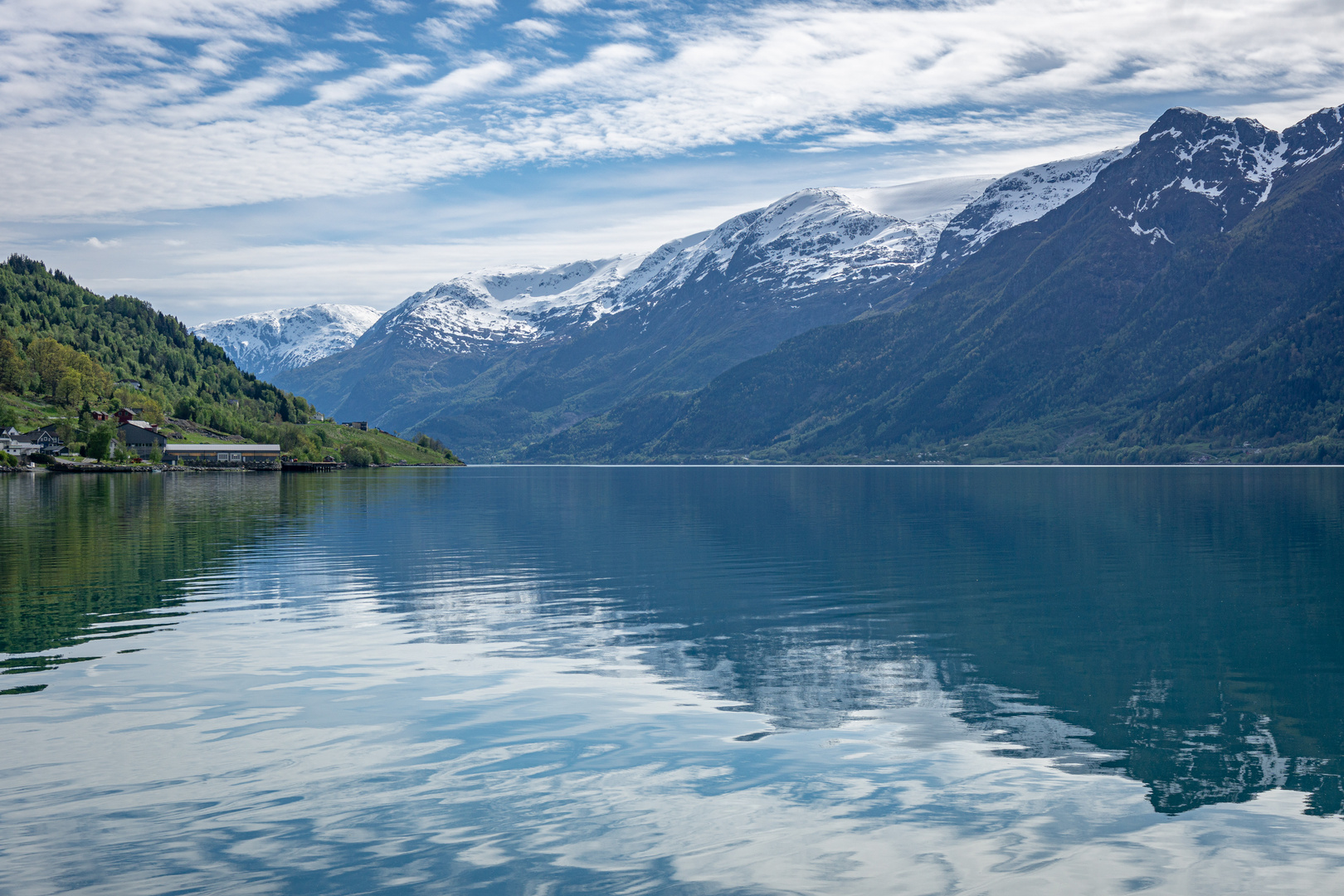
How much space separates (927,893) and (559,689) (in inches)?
691

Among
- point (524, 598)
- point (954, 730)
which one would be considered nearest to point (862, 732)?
point (954, 730)

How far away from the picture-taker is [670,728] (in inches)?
1177

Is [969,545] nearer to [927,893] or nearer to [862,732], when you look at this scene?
[862,732]

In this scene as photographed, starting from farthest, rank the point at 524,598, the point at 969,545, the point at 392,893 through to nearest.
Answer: the point at 969,545 → the point at 524,598 → the point at 392,893

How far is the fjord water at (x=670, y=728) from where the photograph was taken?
801 inches

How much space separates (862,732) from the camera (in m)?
29.3

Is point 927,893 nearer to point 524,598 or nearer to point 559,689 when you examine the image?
point 559,689

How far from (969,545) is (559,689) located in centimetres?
5690

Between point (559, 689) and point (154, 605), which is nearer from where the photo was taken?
point (559, 689)

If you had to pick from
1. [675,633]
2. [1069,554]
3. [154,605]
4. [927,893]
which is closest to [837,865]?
[927,893]

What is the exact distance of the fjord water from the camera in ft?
66.7

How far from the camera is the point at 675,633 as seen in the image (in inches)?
1790

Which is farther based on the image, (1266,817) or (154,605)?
(154,605)

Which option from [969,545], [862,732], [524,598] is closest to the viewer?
[862,732]
